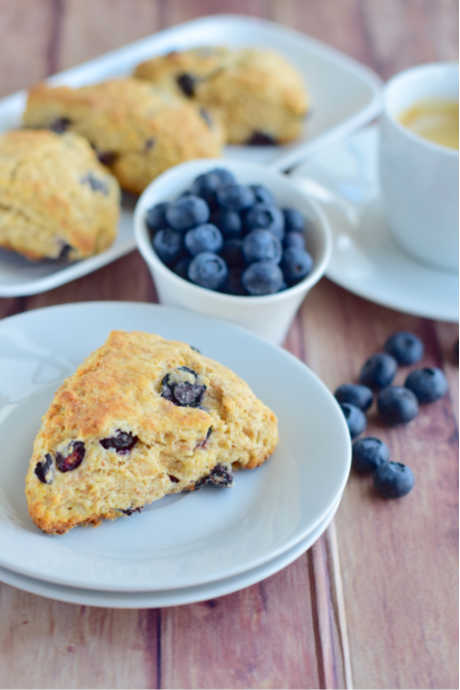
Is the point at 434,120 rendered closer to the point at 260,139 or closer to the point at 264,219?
the point at 260,139

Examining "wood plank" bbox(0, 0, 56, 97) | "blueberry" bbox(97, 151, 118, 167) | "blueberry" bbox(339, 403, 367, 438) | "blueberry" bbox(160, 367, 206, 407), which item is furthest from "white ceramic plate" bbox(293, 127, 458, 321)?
"wood plank" bbox(0, 0, 56, 97)

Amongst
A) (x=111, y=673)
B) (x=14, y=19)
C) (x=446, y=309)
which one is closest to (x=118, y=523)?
(x=111, y=673)

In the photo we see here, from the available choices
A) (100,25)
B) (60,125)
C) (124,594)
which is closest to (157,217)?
(60,125)

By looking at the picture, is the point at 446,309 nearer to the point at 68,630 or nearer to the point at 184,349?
the point at 184,349

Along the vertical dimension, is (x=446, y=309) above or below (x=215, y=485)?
below

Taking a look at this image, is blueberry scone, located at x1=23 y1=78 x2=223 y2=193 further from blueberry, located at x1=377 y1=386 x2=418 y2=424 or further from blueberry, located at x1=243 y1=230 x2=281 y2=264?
blueberry, located at x1=377 y1=386 x2=418 y2=424

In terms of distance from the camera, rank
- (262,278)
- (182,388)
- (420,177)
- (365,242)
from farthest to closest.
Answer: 1. (365,242)
2. (420,177)
3. (262,278)
4. (182,388)
